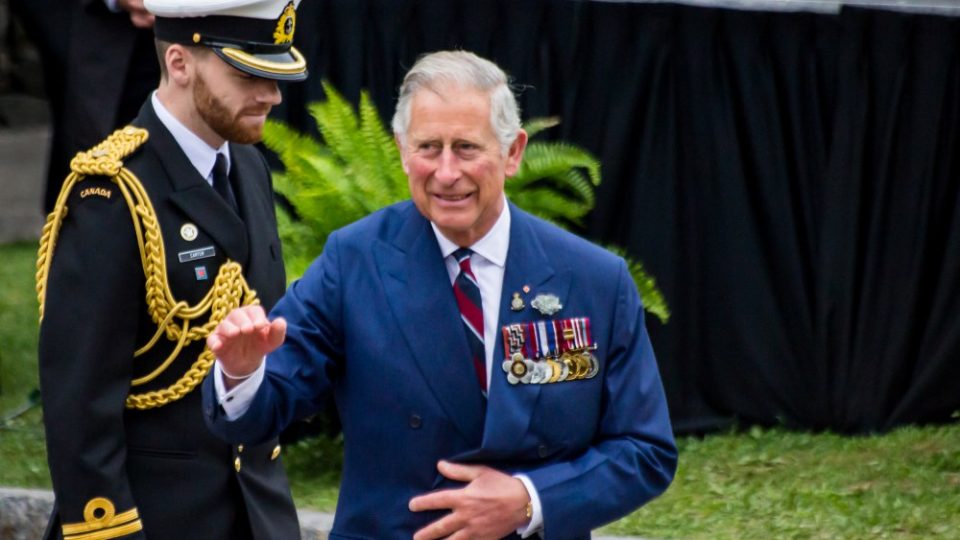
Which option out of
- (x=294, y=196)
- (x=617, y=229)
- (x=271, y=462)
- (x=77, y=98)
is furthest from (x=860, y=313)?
(x=271, y=462)

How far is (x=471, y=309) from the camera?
3299 mm

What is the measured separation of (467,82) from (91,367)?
107 centimetres

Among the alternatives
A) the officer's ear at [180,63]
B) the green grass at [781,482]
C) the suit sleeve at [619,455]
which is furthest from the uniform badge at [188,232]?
the green grass at [781,482]

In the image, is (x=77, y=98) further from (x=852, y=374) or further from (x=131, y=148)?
(x=852, y=374)

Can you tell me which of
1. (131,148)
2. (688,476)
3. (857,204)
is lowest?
(688,476)

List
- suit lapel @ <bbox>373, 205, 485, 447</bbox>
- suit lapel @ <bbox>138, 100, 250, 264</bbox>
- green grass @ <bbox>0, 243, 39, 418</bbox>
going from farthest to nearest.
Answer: green grass @ <bbox>0, 243, 39, 418</bbox>
suit lapel @ <bbox>138, 100, 250, 264</bbox>
suit lapel @ <bbox>373, 205, 485, 447</bbox>

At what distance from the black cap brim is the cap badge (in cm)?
4

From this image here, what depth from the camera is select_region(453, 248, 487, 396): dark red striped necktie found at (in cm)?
326

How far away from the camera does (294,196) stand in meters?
7.01

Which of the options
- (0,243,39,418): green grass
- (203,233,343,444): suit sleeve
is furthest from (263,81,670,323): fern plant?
(203,233,343,444): suit sleeve

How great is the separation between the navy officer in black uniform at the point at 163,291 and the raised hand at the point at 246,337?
28.0 inches

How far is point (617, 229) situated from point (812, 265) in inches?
32.8

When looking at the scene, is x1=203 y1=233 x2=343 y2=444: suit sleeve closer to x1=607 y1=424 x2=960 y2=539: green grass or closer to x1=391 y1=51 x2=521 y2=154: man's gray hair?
x1=391 y1=51 x2=521 y2=154: man's gray hair

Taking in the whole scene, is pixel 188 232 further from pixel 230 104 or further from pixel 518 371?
pixel 518 371
